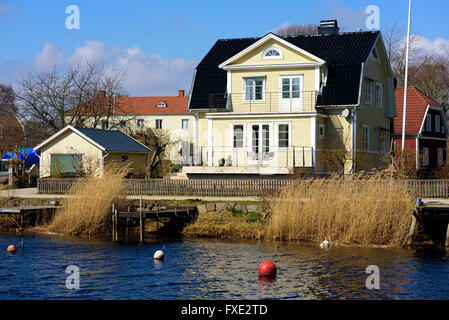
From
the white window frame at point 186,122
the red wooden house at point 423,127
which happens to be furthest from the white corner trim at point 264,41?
the white window frame at point 186,122

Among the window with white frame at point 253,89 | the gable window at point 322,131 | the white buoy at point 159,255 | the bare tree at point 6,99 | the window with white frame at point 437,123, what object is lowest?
the white buoy at point 159,255

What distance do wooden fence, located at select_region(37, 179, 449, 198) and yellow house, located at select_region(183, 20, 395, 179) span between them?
3.72m

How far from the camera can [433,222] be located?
84.0 feet

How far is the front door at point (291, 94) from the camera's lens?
128 feet

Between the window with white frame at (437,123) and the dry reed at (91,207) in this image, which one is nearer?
the dry reed at (91,207)

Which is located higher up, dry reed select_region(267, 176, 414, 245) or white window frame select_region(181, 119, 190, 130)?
white window frame select_region(181, 119, 190, 130)

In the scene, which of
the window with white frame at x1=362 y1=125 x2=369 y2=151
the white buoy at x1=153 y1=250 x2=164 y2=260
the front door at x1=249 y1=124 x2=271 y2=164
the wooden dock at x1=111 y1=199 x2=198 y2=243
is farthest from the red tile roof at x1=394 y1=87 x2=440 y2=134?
the white buoy at x1=153 y1=250 x2=164 y2=260

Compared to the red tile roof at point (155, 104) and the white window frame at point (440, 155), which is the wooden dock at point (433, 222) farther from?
the red tile roof at point (155, 104)

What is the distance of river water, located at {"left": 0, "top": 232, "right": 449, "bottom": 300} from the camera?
17625 mm

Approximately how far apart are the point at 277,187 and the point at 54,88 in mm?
27273

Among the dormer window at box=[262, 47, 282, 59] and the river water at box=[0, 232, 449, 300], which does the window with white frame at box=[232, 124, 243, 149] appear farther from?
the river water at box=[0, 232, 449, 300]

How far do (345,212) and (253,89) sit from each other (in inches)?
659

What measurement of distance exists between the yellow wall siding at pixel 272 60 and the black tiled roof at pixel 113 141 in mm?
9874

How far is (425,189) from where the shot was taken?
30641mm
